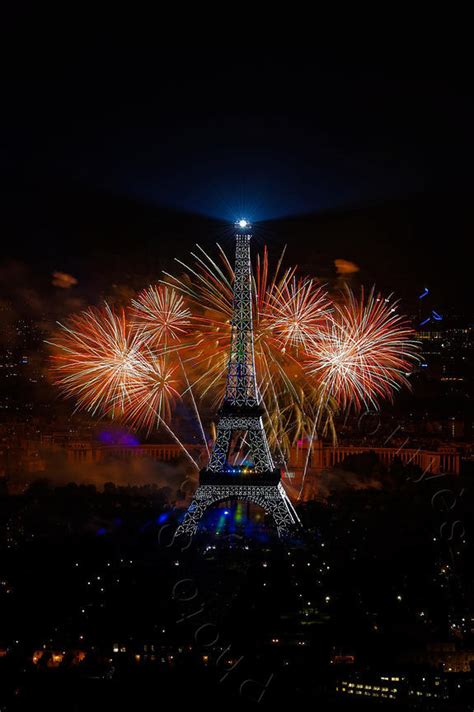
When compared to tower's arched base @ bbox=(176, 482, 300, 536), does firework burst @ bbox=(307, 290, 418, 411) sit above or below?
above

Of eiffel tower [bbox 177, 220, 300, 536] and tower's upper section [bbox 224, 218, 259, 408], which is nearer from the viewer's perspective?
tower's upper section [bbox 224, 218, 259, 408]

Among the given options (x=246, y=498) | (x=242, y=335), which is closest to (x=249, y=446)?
(x=246, y=498)

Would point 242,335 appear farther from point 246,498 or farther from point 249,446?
point 246,498

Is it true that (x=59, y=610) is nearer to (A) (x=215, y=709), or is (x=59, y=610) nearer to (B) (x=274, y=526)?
(A) (x=215, y=709)

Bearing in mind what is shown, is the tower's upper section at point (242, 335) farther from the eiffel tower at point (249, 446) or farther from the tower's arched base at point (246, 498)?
the tower's arched base at point (246, 498)

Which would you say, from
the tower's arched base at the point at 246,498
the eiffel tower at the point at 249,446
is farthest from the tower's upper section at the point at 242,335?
the tower's arched base at the point at 246,498

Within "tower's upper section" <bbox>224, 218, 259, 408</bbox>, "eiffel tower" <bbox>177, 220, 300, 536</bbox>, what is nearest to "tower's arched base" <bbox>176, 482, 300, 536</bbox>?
"eiffel tower" <bbox>177, 220, 300, 536</bbox>

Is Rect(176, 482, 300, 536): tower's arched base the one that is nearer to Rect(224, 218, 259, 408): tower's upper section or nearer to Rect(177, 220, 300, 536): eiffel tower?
Rect(177, 220, 300, 536): eiffel tower
